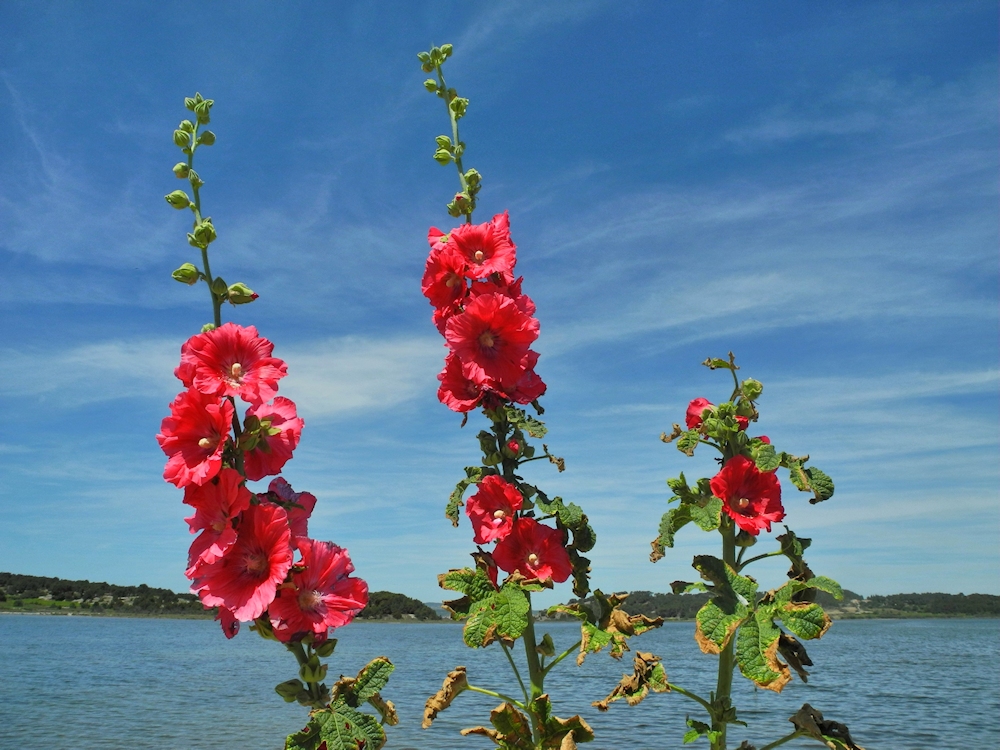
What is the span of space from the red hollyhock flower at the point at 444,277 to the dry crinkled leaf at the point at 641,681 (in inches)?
58.2

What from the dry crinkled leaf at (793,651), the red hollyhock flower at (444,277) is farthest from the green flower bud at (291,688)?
the dry crinkled leaf at (793,651)

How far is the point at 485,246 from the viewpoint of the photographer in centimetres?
299

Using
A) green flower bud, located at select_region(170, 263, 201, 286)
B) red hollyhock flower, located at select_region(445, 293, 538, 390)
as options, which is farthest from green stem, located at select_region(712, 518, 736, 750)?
green flower bud, located at select_region(170, 263, 201, 286)

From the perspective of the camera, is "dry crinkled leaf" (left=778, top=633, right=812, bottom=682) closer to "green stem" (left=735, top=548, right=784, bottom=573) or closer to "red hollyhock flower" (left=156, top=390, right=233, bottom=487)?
"green stem" (left=735, top=548, right=784, bottom=573)

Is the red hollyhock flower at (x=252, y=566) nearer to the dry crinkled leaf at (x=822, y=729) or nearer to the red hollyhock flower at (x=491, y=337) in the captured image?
the red hollyhock flower at (x=491, y=337)

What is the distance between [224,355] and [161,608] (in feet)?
305

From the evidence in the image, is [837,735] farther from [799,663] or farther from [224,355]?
[224,355]

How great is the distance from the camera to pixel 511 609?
2.52 metres

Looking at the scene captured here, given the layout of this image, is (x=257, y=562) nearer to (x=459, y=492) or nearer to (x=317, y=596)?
(x=317, y=596)

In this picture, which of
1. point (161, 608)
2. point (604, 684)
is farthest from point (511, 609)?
point (161, 608)

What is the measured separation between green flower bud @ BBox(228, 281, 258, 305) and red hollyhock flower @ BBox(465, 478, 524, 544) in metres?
1.03

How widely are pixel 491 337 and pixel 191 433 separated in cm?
114

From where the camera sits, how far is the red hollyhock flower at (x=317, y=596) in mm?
2008

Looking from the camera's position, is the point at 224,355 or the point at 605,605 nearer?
the point at 224,355
